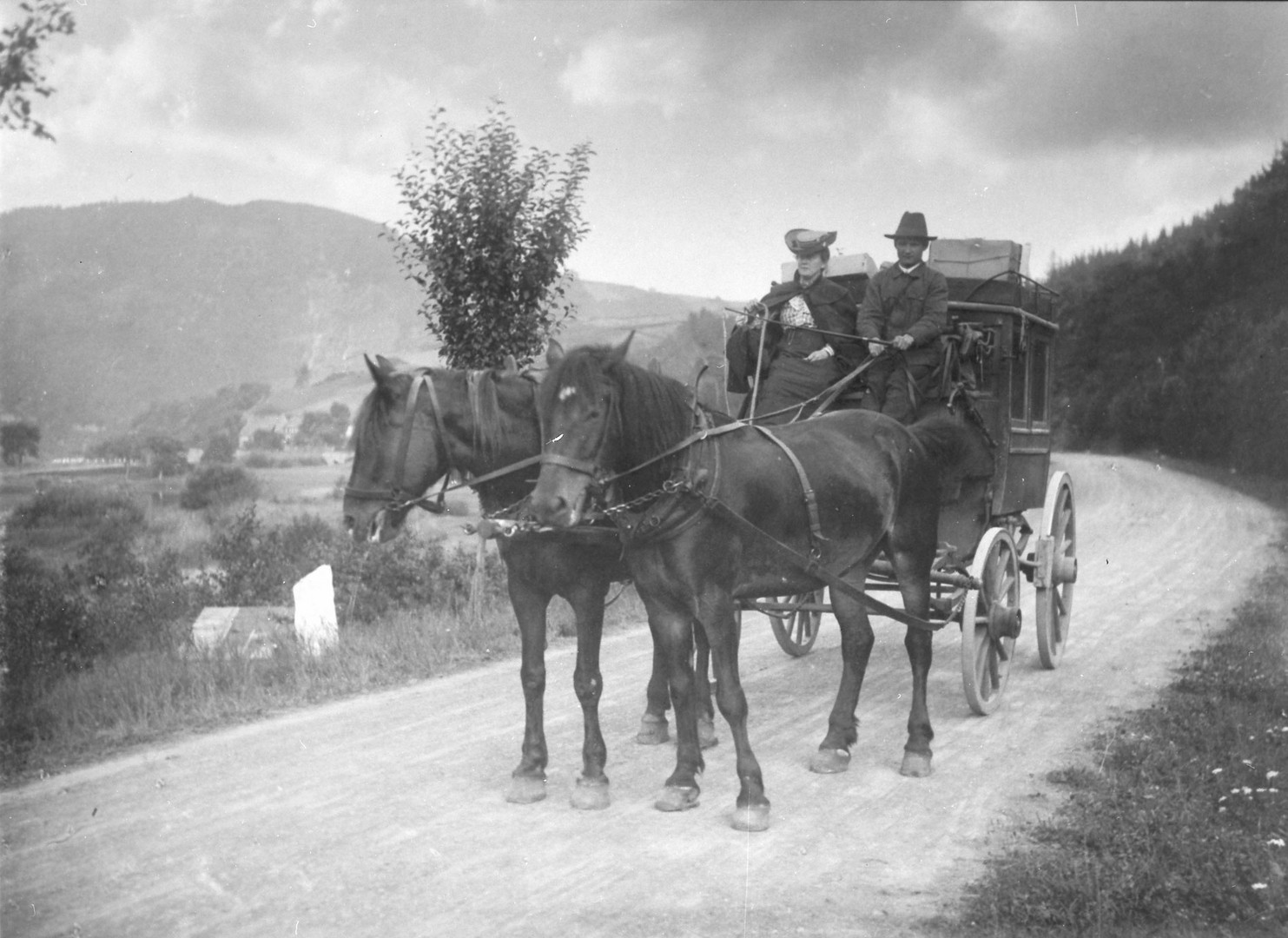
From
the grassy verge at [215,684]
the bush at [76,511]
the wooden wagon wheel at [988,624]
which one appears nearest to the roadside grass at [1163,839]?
the wooden wagon wheel at [988,624]

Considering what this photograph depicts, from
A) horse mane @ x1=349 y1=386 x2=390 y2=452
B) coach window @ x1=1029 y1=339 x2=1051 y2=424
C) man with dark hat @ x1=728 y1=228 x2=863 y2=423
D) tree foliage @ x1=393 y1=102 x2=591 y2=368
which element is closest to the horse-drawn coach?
horse mane @ x1=349 y1=386 x2=390 y2=452

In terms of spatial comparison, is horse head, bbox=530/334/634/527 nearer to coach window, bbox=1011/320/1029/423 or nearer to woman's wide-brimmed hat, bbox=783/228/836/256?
woman's wide-brimmed hat, bbox=783/228/836/256

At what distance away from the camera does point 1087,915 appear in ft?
11.9

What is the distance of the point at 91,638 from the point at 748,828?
5.98 meters

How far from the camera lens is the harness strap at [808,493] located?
5211mm

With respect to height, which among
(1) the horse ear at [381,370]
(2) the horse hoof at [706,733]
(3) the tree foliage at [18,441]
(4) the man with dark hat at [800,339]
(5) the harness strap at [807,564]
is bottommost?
(2) the horse hoof at [706,733]

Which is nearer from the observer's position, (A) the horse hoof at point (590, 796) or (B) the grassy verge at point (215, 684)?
(A) the horse hoof at point (590, 796)

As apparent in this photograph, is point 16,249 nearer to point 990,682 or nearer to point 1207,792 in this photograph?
point 990,682

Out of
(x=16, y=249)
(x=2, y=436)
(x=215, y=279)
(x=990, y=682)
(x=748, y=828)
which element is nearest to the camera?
(x=748, y=828)

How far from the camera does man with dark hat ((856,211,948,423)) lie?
6.46m

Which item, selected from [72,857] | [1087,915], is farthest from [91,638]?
[1087,915]

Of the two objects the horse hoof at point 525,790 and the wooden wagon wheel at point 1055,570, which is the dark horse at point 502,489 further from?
the wooden wagon wheel at point 1055,570

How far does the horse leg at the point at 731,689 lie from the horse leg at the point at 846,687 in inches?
34.9

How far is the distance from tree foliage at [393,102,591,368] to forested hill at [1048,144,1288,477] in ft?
16.6
